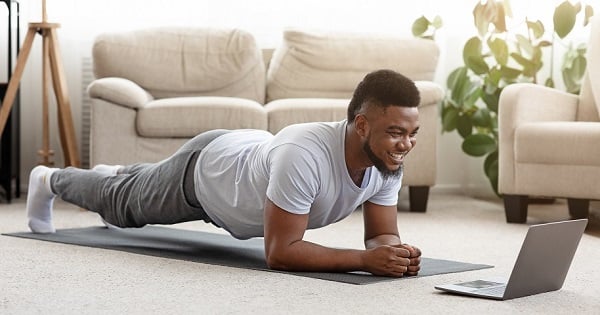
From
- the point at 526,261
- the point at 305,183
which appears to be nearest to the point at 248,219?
the point at 305,183

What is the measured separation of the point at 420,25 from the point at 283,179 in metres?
2.84

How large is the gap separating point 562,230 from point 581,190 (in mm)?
1608

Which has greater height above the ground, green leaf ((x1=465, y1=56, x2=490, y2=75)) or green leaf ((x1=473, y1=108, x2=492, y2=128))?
green leaf ((x1=465, y1=56, x2=490, y2=75))

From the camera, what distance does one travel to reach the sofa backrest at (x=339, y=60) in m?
5.06

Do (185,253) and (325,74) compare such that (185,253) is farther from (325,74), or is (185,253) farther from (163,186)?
(325,74)

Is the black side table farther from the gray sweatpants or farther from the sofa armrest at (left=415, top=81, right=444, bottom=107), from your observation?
the sofa armrest at (left=415, top=81, right=444, bottom=107)

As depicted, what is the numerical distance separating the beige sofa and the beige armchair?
1.69ft

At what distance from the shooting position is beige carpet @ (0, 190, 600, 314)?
2.23 m

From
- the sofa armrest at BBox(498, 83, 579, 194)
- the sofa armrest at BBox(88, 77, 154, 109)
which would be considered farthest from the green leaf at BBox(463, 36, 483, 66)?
the sofa armrest at BBox(88, 77, 154, 109)

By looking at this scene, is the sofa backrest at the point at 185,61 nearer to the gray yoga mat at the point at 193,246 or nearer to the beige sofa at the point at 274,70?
the beige sofa at the point at 274,70

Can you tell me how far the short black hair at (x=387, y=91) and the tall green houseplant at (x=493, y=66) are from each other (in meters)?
2.43

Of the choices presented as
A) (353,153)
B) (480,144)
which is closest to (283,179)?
(353,153)

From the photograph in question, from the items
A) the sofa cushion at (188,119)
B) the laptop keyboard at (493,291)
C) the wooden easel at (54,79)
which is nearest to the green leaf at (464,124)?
the sofa cushion at (188,119)

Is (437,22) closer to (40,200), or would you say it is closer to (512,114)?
(512,114)
